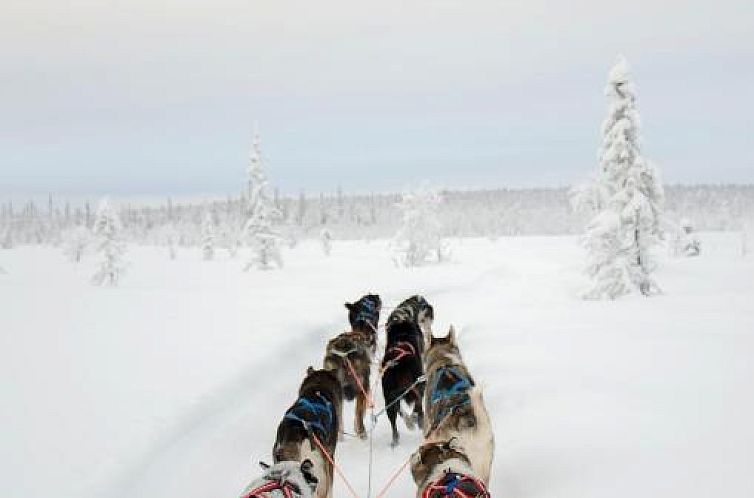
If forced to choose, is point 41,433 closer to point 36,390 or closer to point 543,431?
point 36,390

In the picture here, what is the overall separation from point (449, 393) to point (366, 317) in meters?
5.62

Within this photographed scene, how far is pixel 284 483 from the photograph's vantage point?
3.69 m

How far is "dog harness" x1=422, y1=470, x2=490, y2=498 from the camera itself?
3609 mm

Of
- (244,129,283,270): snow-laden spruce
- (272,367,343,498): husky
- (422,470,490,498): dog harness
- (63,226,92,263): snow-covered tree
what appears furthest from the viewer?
(63,226,92,263): snow-covered tree

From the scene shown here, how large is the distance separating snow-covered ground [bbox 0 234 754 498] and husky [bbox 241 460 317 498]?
2.12m

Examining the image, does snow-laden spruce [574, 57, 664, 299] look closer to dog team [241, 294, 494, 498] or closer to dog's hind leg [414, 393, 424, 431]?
dog team [241, 294, 494, 498]

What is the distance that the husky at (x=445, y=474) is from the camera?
3.65 m

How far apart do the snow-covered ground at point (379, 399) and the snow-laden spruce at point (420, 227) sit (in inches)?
1129

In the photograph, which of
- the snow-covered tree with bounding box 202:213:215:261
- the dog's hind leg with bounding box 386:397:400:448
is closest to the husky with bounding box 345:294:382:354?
the dog's hind leg with bounding box 386:397:400:448

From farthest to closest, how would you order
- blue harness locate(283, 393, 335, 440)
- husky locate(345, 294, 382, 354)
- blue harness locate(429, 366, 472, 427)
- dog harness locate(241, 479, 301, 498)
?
husky locate(345, 294, 382, 354) → blue harness locate(429, 366, 472, 427) → blue harness locate(283, 393, 335, 440) → dog harness locate(241, 479, 301, 498)

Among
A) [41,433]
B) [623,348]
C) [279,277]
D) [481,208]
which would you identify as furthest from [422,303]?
[481,208]

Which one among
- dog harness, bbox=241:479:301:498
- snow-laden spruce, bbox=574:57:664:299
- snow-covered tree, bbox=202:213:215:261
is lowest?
snow-covered tree, bbox=202:213:215:261

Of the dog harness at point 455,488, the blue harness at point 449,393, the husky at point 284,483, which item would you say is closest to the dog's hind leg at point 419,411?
the blue harness at point 449,393

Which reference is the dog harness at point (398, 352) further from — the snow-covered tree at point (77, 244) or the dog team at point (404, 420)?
the snow-covered tree at point (77, 244)
